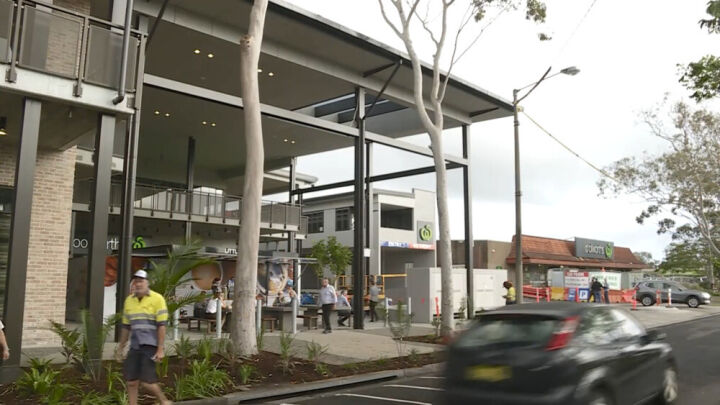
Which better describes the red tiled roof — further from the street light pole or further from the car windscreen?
the car windscreen

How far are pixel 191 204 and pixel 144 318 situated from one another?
845 inches

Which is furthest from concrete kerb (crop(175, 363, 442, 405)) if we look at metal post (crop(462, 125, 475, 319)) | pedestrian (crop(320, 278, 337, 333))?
metal post (crop(462, 125, 475, 319))

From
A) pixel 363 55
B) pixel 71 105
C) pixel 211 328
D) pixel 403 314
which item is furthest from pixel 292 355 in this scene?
pixel 363 55

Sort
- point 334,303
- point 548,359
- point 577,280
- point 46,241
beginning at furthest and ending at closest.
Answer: point 577,280, point 334,303, point 46,241, point 548,359

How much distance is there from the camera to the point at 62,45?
400 inches

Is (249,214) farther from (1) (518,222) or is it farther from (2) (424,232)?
(2) (424,232)

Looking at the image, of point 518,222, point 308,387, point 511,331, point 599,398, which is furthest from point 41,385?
point 518,222

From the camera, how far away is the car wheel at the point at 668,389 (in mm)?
7125

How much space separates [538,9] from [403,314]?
10.2m

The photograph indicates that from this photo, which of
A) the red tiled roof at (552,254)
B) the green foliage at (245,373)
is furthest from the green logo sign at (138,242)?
the red tiled roof at (552,254)

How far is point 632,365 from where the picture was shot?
616cm

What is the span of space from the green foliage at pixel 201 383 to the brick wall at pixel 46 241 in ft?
17.4

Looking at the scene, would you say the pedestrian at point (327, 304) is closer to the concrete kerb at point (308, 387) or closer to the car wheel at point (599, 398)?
the concrete kerb at point (308, 387)

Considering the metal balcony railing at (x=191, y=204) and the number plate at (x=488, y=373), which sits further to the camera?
the metal balcony railing at (x=191, y=204)
